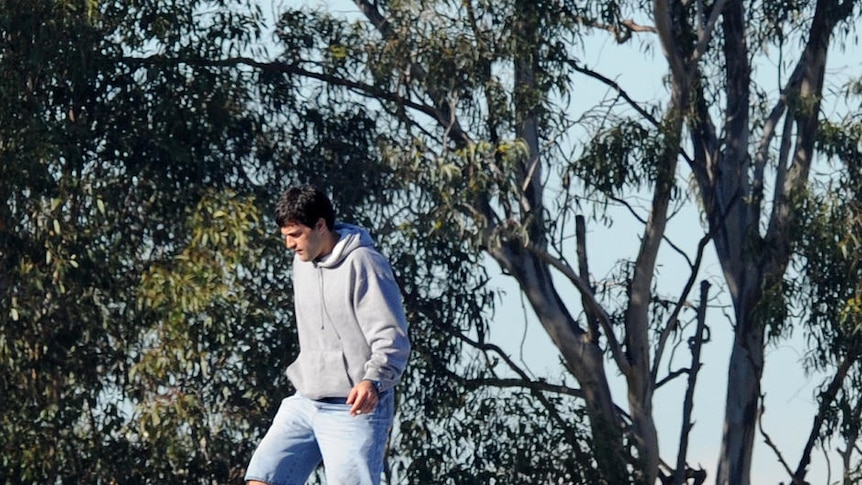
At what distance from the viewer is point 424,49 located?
12.9 m

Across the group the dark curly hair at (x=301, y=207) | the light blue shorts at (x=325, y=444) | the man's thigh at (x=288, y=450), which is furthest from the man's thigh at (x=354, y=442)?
the dark curly hair at (x=301, y=207)

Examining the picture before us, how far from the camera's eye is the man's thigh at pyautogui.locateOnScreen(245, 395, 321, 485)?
17.8ft

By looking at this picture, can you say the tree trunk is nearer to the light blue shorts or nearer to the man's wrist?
the light blue shorts

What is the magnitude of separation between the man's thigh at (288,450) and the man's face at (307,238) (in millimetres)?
468

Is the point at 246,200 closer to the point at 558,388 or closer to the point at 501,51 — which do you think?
the point at 501,51

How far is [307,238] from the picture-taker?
5.27 meters

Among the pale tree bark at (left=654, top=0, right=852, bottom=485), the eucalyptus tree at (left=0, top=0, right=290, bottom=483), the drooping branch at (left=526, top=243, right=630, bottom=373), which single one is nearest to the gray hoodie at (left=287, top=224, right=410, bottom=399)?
the eucalyptus tree at (left=0, top=0, right=290, bottom=483)

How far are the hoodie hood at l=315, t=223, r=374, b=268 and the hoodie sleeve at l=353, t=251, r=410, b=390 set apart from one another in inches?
2.2

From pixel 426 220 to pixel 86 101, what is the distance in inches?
102

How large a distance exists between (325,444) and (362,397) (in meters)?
0.26

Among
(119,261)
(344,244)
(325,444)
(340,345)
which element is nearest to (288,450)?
(325,444)

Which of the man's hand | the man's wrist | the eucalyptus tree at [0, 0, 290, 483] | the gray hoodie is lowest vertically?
the man's hand

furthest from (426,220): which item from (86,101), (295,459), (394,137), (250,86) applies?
(295,459)

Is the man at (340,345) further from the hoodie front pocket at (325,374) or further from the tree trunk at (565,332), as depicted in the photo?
the tree trunk at (565,332)
